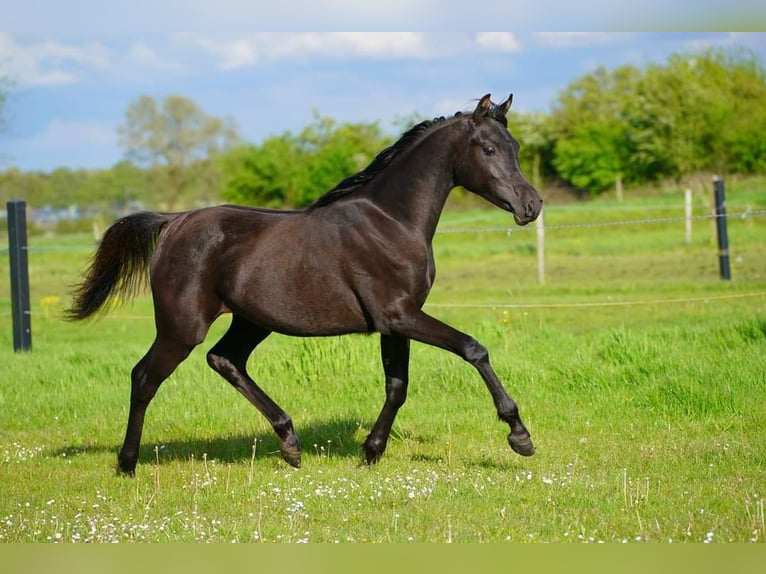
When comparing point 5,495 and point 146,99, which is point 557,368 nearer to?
point 5,495

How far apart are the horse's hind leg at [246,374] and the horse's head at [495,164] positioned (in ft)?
6.47

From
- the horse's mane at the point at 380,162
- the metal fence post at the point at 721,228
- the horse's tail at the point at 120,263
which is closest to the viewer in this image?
the horse's mane at the point at 380,162

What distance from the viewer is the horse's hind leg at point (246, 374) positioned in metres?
6.38

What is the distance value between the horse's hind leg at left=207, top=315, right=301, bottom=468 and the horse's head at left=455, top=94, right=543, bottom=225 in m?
1.97

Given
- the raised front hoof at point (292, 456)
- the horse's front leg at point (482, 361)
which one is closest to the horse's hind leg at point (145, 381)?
the raised front hoof at point (292, 456)

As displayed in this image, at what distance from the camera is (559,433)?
6965 millimetres

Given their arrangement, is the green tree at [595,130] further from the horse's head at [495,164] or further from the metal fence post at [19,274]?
the horse's head at [495,164]

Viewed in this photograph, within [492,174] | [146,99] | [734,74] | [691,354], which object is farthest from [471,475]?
[146,99]

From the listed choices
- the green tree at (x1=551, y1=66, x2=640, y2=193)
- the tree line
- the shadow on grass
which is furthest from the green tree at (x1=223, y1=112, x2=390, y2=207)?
the shadow on grass

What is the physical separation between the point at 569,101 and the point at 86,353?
149 ft

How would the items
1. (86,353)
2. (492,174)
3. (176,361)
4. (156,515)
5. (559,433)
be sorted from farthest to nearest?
(86,353)
(559,433)
(176,361)
(492,174)
(156,515)

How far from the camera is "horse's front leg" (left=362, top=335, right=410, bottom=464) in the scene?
253 inches

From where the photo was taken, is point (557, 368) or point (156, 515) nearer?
point (156, 515)

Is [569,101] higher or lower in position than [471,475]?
higher
